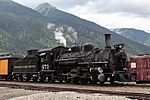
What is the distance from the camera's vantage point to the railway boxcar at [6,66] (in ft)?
146

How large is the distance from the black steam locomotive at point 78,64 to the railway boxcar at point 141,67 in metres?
5.45

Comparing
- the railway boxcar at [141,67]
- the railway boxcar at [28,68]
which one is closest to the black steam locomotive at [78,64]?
the railway boxcar at [28,68]

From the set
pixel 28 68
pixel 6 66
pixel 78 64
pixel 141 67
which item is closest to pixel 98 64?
pixel 78 64

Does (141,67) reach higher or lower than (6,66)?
lower

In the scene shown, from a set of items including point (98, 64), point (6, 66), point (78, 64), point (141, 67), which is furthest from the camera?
point (6, 66)

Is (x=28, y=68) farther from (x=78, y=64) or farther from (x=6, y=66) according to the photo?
(x=78, y=64)

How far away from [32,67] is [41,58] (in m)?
1.88

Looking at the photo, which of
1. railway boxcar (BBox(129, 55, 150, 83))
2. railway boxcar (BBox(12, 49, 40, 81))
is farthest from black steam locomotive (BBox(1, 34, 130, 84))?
railway boxcar (BBox(129, 55, 150, 83))

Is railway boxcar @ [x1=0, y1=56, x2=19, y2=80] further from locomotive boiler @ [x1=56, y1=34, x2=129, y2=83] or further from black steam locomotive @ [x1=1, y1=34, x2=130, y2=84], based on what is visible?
locomotive boiler @ [x1=56, y1=34, x2=129, y2=83]

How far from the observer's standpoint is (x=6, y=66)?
45125 mm

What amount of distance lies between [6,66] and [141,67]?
19.8 metres

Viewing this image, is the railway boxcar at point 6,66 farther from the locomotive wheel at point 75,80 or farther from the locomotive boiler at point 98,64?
the locomotive wheel at point 75,80

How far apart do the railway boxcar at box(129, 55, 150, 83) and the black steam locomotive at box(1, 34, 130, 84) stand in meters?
5.45

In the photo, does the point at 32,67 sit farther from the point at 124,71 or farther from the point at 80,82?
the point at 124,71
